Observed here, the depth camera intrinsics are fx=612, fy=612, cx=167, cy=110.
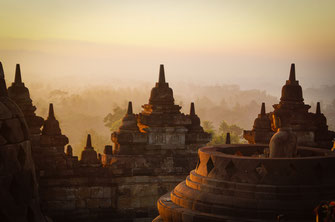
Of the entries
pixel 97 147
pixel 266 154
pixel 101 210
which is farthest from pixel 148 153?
pixel 97 147

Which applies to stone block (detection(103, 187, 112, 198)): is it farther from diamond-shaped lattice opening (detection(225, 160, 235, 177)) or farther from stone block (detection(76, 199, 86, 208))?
diamond-shaped lattice opening (detection(225, 160, 235, 177))

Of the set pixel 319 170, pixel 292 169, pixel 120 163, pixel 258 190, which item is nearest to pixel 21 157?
pixel 258 190

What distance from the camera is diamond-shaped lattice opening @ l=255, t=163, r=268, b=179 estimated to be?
13352 mm

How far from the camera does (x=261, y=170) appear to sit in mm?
13406

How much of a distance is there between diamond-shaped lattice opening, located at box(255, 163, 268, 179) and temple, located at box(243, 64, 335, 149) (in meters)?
7.56

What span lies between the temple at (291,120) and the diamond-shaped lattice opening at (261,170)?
24.8ft

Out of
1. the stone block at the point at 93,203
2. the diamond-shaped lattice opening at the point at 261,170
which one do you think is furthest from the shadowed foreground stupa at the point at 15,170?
the stone block at the point at 93,203

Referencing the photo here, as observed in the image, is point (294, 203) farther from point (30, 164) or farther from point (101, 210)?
point (101, 210)

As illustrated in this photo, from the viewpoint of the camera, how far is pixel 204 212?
13.6 meters

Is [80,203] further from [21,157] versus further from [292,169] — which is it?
[292,169]

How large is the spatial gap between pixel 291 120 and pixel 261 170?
7.95 m

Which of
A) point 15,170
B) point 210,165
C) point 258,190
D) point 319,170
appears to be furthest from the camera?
point 210,165

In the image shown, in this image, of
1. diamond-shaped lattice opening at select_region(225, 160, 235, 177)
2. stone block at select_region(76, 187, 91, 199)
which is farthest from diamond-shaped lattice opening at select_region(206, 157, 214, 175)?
stone block at select_region(76, 187, 91, 199)

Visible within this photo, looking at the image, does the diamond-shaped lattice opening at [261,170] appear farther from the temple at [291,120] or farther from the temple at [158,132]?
the temple at [291,120]
